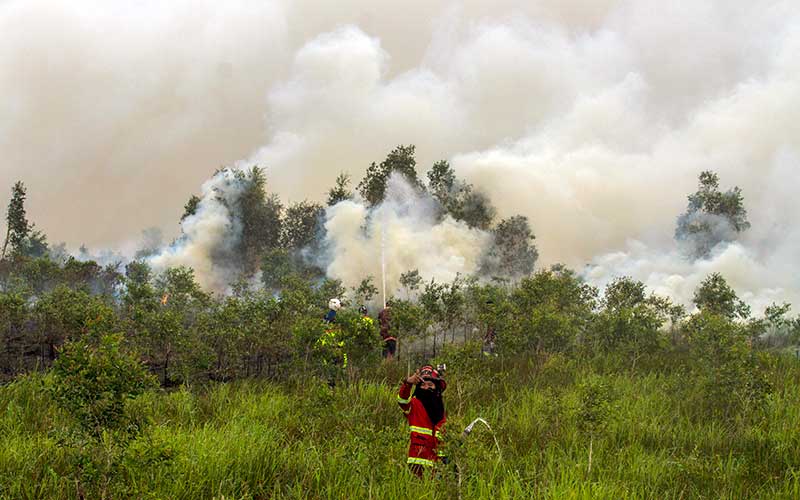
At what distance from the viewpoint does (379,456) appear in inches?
265

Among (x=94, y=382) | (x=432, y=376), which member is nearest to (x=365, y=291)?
(x=432, y=376)

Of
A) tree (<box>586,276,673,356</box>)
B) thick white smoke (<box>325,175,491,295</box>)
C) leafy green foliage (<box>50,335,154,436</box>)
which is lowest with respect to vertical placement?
leafy green foliage (<box>50,335,154,436</box>)

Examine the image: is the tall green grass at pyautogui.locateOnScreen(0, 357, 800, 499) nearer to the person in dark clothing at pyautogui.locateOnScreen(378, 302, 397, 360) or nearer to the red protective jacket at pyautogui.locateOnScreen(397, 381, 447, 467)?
the red protective jacket at pyautogui.locateOnScreen(397, 381, 447, 467)

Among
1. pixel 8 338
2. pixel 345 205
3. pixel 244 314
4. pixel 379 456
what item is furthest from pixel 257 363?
pixel 345 205

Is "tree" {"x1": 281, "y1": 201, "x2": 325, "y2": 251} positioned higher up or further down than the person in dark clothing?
higher up

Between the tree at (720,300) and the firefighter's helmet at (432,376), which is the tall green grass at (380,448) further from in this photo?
the tree at (720,300)

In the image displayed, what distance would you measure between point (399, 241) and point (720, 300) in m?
25.7

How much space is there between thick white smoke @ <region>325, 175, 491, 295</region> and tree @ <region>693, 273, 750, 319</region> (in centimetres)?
2023

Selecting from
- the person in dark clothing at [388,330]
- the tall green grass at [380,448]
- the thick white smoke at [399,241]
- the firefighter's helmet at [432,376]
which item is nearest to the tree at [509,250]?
the thick white smoke at [399,241]

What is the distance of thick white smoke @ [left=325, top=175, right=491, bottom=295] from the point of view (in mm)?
41812

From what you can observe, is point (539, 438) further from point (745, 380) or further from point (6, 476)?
point (6, 476)

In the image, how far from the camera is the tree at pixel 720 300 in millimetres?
22141

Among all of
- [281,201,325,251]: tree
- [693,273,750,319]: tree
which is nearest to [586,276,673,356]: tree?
[693,273,750,319]: tree

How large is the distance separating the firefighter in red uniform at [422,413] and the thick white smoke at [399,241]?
3339cm
